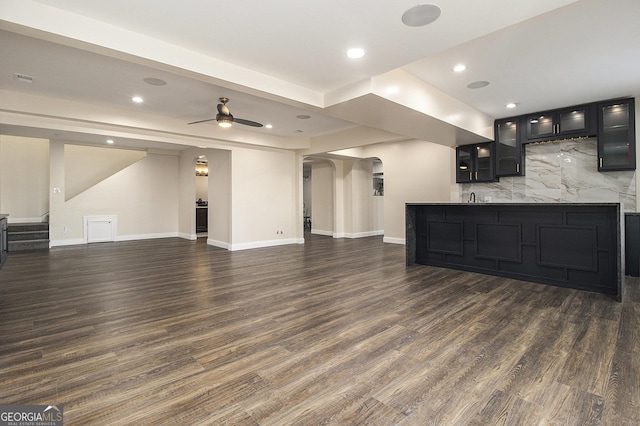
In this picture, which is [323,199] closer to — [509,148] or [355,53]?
[509,148]

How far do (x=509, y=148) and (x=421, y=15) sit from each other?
467cm

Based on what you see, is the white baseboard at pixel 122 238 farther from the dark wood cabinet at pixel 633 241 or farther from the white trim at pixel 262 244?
the dark wood cabinet at pixel 633 241

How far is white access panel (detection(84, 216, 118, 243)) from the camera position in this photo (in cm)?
866

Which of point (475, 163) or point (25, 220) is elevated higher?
point (475, 163)

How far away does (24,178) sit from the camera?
8.51 m

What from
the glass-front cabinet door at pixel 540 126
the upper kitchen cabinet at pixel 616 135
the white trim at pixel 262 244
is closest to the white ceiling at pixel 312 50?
the upper kitchen cabinet at pixel 616 135

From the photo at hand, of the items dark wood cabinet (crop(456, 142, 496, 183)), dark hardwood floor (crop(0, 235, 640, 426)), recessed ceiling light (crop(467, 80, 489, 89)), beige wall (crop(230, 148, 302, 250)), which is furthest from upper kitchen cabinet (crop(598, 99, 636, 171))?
beige wall (crop(230, 148, 302, 250))

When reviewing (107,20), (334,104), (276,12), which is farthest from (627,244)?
(107,20)

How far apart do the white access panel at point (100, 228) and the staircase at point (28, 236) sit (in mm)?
862

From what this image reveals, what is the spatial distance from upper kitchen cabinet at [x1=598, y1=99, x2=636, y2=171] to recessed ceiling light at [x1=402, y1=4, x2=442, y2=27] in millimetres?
4465

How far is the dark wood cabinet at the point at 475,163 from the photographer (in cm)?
655

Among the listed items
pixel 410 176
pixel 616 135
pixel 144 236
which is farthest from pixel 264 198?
pixel 616 135

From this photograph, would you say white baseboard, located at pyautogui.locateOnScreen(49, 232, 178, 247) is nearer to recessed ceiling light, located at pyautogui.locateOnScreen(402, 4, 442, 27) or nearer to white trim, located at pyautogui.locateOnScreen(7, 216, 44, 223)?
white trim, located at pyautogui.locateOnScreen(7, 216, 44, 223)

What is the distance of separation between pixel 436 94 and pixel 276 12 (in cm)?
304
